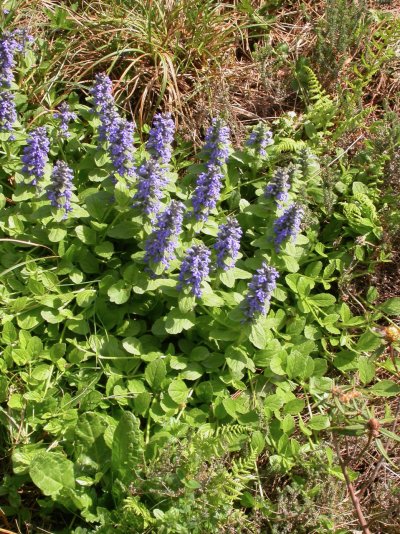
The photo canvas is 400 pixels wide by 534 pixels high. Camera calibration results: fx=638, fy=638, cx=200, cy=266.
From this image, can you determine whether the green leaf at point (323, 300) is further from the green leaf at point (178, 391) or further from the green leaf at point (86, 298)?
the green leaf at point (86, 298)

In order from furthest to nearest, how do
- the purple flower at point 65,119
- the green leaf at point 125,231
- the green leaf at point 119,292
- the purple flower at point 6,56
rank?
the purple flower at point 65,119, the purple flower at point 6,56, the green leaf at point 125,231, the green leaf at point 119,292

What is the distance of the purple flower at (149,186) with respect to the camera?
11.9ft

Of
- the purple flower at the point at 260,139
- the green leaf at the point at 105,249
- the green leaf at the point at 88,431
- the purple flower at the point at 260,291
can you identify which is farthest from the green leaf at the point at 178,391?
the purple flower at the point at 260,139

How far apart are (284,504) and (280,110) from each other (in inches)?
131

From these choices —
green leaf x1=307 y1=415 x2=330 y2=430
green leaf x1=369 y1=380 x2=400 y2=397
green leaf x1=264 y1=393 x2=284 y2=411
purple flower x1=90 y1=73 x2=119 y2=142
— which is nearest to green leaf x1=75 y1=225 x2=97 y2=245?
purple flower x1=90 y1=73 x2=119 y2=142

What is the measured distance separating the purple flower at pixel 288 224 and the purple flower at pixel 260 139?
72 centimetres

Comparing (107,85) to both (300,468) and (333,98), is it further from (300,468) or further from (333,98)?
(300,468)

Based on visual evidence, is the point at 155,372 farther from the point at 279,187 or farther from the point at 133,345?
the point at 279,187

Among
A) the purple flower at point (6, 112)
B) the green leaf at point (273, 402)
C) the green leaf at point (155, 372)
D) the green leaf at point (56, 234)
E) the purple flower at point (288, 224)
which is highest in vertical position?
the purple flower at point (6, 112)

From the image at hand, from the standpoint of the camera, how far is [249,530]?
3252 mm

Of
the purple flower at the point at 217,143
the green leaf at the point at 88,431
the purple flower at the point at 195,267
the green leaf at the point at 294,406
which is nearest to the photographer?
the green leaf at the point at 88,431

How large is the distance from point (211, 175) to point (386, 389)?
1.67 meters

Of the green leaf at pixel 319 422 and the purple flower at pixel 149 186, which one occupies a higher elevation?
the purple flower at pixel 149 186

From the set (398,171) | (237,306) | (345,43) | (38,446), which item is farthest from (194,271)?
(345,43)
